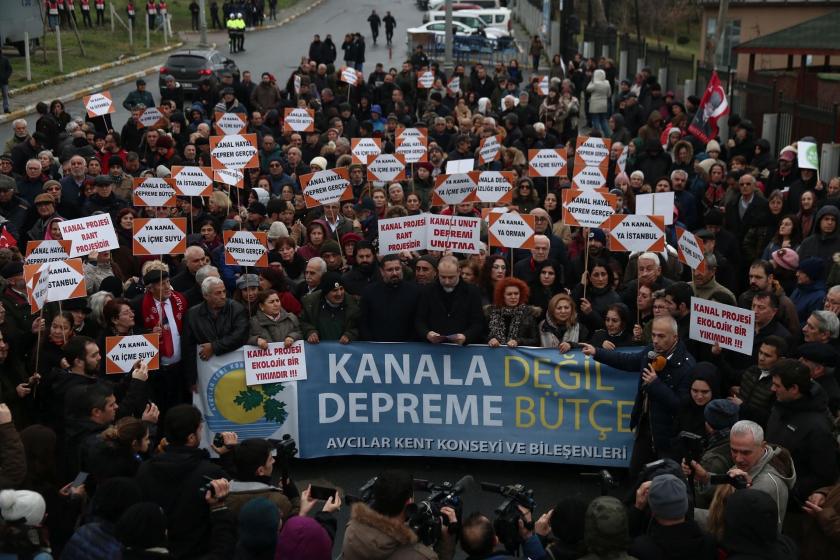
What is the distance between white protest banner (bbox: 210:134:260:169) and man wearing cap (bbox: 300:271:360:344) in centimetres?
528

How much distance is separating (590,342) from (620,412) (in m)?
0.64

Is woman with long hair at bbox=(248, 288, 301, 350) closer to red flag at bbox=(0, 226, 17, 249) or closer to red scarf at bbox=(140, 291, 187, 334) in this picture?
red scarf at bbox=(140, 291, 187, 334)

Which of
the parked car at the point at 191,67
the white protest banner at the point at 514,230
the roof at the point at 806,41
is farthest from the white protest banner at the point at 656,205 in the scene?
the parked car at the point at 191,67

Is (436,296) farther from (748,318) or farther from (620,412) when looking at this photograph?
(748,318)

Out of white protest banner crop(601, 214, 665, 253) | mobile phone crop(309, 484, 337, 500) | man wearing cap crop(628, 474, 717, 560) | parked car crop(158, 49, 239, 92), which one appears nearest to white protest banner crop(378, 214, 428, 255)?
white protest banner crop(601, 214, 665, 253)

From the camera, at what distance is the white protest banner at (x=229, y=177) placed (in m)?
14.1

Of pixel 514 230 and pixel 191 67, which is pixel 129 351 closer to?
pixel 514 230

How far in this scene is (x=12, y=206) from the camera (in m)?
13.2

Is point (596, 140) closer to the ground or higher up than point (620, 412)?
higher up

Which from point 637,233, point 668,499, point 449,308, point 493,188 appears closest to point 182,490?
point 668,499

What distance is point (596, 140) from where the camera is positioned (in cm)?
1509

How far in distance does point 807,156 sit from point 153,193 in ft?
25.2

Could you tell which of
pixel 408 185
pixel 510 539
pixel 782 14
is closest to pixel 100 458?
pixel 510 539

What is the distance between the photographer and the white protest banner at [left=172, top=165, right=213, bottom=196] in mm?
13219
